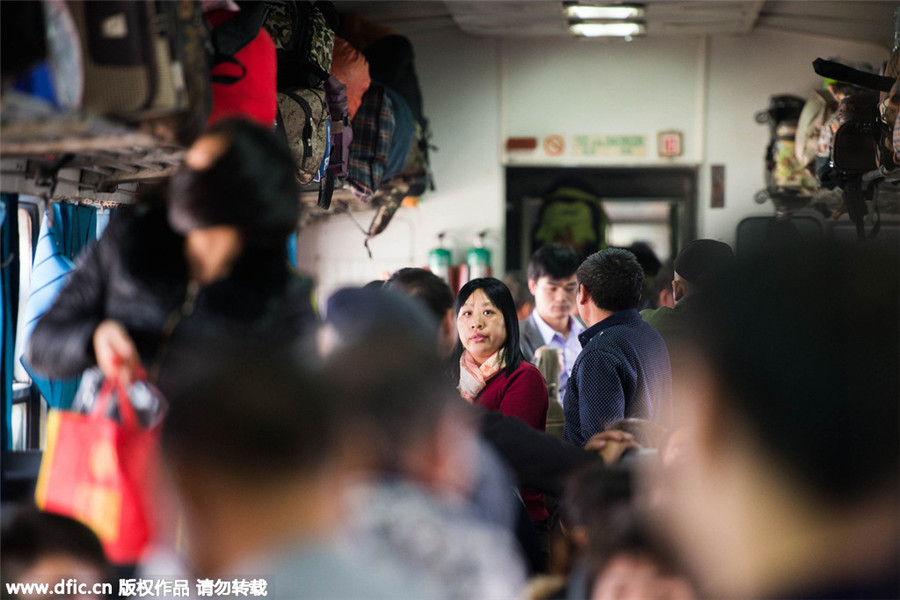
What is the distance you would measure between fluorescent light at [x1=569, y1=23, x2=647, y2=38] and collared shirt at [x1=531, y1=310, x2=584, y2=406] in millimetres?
2152

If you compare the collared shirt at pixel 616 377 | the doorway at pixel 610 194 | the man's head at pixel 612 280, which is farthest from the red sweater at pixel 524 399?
the doorway at pixel 610 194

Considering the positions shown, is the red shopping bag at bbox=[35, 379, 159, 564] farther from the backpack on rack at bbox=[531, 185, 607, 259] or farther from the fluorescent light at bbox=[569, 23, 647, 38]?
the backpack on rack at bbox=[531, 185, 607, 259]

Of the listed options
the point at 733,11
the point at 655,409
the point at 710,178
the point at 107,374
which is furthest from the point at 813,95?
the point at 107,374

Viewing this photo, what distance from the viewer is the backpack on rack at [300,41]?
3.09 m

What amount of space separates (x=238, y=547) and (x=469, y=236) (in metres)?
5.42

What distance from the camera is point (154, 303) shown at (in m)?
1.72

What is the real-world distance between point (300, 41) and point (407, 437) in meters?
2.01

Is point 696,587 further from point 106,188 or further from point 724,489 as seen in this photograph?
point 106,188

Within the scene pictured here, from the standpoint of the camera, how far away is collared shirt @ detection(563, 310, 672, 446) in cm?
312

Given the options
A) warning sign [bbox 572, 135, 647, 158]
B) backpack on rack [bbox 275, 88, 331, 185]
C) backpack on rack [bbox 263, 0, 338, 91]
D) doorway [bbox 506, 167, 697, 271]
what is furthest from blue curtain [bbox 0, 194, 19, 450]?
warning sign [bbox 572, 135, 647, 158]

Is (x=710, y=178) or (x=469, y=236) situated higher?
(x=710, y=178)

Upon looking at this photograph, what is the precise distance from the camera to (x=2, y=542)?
159 cm

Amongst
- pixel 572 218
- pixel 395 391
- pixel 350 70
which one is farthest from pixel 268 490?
pixel 572 218

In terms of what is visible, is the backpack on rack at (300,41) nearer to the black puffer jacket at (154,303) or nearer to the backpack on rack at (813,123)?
the black puffer jacket at (154,303)
